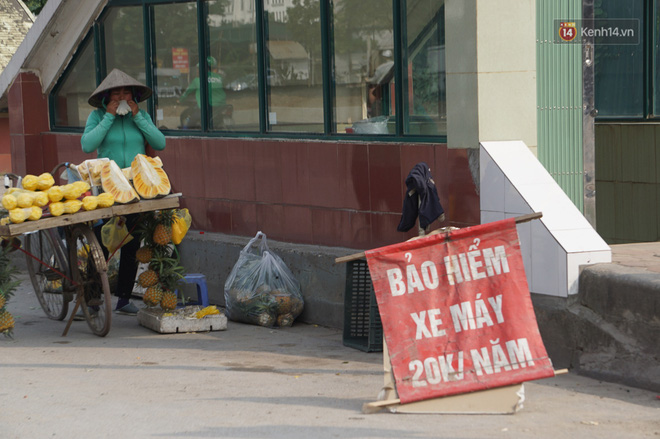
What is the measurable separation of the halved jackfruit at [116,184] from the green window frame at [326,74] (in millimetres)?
2133

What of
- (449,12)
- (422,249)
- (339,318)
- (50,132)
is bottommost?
(339,318)

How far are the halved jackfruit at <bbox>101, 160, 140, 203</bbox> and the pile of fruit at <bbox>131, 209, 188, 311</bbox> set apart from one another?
0.53 m

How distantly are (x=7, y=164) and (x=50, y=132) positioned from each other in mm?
16610

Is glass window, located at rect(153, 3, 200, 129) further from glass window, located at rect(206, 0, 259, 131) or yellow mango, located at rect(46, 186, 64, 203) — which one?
yellow mango, located at rect(46, 186, 64, 203)

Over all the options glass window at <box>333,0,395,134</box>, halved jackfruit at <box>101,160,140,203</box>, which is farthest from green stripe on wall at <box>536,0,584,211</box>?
halved jackfruit at <box>101,160,140,203</box>

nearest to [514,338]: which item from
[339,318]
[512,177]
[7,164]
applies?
[512,177]

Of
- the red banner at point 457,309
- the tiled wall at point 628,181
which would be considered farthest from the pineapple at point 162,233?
the tiled wall at point 628,181

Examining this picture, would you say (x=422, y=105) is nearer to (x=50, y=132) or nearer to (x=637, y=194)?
(x=637, y=194)

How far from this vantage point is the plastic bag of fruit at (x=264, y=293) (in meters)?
9.54

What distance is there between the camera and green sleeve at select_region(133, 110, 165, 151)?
9297 millimetres

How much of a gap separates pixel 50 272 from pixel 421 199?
377cm

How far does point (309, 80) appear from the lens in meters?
9.98

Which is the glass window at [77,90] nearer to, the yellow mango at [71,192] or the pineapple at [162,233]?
the pineapple at [162,233]

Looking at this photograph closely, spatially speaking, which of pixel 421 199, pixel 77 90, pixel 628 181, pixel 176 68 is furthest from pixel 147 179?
pixel 77 90
